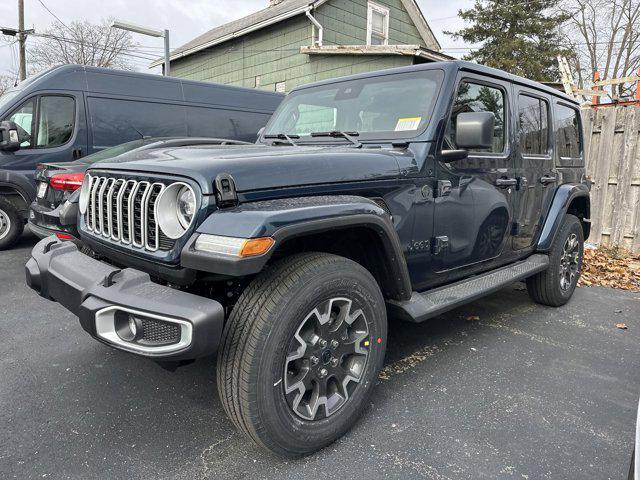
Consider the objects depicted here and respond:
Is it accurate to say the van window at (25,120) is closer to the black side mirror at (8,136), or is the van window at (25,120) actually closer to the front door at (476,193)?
the black side mirror at (8,136)

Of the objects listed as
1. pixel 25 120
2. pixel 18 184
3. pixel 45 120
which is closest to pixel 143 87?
pixel 45 120

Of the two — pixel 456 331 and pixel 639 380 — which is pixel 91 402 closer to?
pixel 456 331

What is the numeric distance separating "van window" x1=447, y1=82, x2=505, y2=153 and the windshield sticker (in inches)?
8.6

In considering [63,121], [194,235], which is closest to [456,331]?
[194,235]

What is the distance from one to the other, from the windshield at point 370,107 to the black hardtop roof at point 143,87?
14.6 ft

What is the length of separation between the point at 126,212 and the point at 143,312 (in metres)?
0.65

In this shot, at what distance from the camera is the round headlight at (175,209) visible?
190 centimetres

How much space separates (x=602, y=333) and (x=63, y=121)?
23.1 feet

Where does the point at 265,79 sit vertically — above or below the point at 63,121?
above

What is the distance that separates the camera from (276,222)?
181 cm

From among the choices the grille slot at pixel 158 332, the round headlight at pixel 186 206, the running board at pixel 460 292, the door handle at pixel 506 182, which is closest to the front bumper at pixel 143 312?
the grille slot at pixel 158 332

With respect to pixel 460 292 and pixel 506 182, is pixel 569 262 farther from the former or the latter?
pixel 460 292

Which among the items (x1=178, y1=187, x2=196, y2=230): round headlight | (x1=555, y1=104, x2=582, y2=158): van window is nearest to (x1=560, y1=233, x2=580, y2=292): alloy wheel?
(x1=555, y1=104, x2=582, y2=158): van window

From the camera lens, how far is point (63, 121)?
21.3ft
